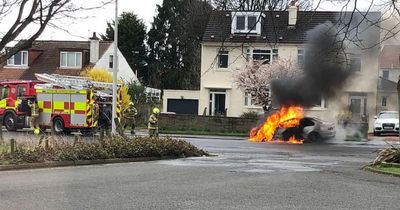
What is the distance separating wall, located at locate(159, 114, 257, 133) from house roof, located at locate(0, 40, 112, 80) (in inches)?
570

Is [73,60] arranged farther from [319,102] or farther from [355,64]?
[355,64]

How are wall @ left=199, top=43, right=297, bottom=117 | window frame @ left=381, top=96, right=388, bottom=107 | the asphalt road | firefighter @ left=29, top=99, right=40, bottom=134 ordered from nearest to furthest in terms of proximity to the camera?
the asphalt road, firefighter @ left=29, top=99, right=40, bottom=134, window frame @ left=381, top=96, right=388, bottom=107, wall @ left=199, top=43, right=297, bottom=117

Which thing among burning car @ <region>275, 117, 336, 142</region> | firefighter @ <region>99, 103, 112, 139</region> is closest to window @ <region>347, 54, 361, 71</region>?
burning car @ <region>275, 117, 336, 142</region>

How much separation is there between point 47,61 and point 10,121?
20.6 metres

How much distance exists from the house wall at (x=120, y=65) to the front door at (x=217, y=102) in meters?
9.58

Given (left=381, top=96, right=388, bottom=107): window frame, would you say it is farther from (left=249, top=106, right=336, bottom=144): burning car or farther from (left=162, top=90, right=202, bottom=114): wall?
(left=162, top=90, right=202, bottom=114): wall

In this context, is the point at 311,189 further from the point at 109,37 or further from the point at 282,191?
the point at 109,37

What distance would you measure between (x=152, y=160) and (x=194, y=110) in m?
26.9

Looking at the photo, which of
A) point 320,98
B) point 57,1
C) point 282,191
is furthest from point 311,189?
point 320,98

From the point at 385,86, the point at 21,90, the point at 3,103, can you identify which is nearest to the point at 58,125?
the point at 21,90

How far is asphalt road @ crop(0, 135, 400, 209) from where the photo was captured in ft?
29.1

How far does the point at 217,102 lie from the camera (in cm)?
4303

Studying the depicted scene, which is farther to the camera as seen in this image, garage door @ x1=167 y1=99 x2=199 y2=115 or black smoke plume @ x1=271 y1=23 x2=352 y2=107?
garage door @ x1=167 y1=99 x2=199 y2=115

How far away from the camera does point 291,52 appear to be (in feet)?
137
